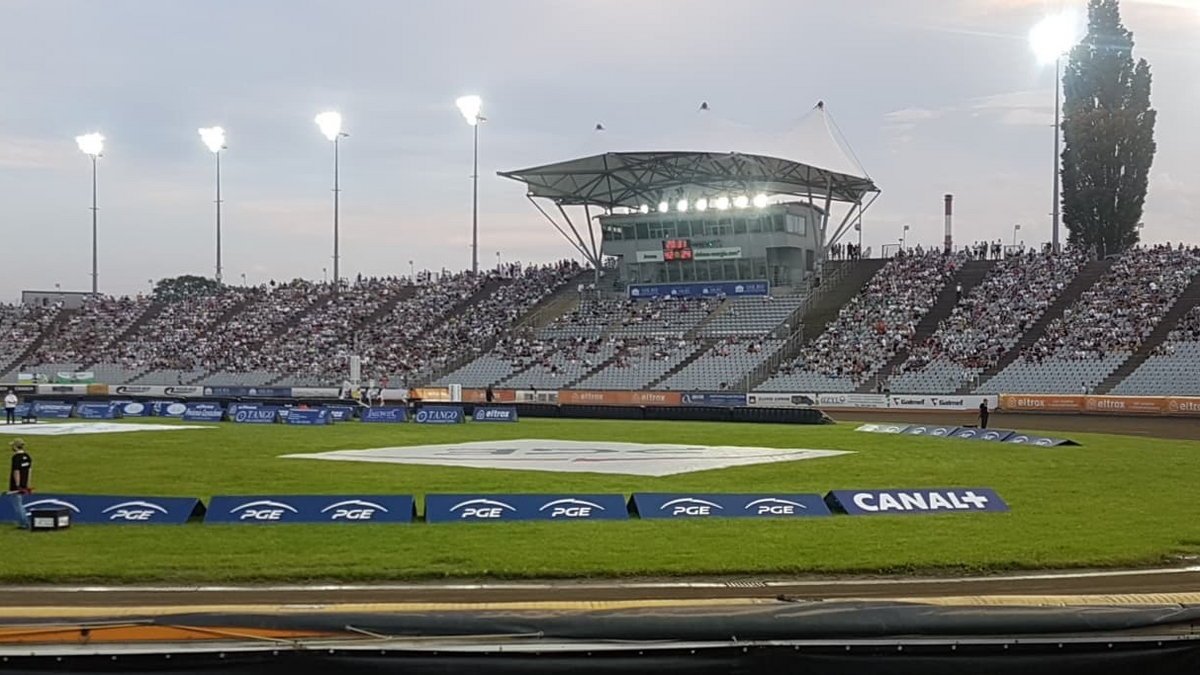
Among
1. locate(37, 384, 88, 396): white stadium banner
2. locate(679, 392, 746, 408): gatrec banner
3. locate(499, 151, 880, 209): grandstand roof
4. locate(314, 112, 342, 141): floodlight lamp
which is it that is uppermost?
locate(314, 112, 342, 141): floodlight lamp

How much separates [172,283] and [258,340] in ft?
327

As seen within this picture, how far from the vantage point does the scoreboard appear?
79.0m

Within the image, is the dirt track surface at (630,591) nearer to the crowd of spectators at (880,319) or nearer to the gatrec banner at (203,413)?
the gatrec banner at (203,413)

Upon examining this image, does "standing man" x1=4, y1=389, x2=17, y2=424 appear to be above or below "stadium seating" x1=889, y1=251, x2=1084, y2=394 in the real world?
below

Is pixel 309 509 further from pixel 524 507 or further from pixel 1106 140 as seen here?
pixel 1106 140

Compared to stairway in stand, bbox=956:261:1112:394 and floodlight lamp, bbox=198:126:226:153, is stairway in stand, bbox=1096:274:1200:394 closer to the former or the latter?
stairway in stand, bbox=956:261:1112:394

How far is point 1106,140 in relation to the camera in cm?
7819

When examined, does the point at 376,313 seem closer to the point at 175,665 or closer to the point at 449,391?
the point at 449,391

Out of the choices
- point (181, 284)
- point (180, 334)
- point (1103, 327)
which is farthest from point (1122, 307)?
point (181, 284)

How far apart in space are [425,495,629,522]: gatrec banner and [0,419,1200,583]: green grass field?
49cm

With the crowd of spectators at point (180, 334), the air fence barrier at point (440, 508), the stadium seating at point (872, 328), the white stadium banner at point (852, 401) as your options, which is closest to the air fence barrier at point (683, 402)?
the white stadium banner at point (852, 401)

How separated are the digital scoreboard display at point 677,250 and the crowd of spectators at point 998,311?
70.3 feet

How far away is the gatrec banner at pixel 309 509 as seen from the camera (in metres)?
18.7

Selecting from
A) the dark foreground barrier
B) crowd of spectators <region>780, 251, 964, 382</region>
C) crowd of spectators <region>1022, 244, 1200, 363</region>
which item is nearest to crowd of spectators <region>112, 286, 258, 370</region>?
crowd of spectators <region>780, 251, 964, 382</region>
